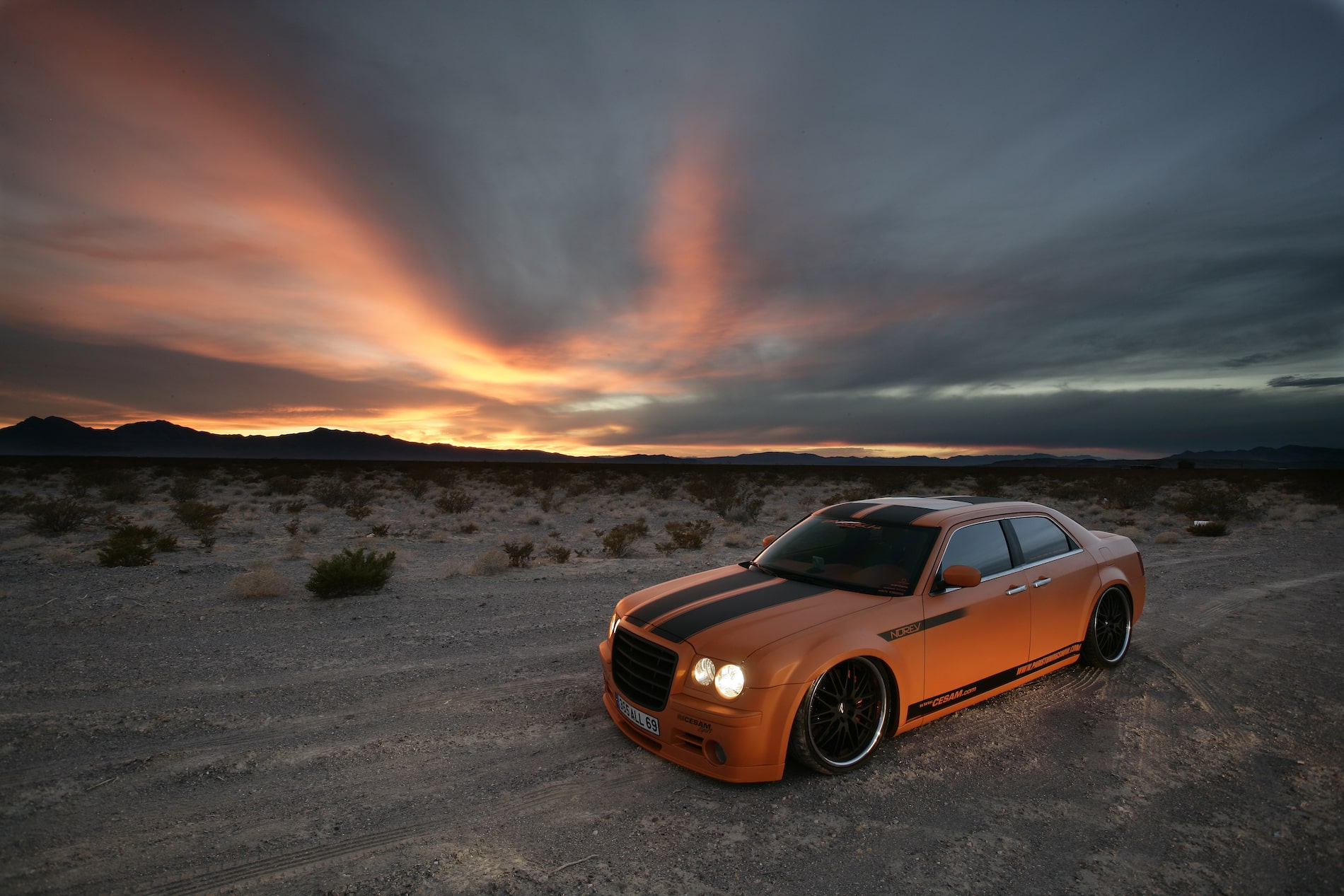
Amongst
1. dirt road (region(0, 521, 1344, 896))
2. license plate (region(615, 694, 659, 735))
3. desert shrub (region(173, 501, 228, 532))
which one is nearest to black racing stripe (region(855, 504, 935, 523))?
dirt road (region(0, 521, 1344, 896))

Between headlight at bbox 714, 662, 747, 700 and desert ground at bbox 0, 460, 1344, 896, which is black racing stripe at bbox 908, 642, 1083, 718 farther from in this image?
headlight at bbox 714, 662, 747, 700

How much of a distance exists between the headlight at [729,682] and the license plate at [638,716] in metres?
0.51

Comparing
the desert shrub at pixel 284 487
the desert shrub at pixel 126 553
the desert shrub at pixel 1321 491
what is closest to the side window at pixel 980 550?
the desert shrub at pixel 126 553

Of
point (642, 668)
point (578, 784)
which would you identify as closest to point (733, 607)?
point (642, 668)

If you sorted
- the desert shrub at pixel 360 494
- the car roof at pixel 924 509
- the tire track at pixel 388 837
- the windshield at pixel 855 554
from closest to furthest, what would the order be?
the tire track at pixel 388 837 → the windshield at pixel 855 554 → the car roof at pixel 924 509 → the desert shrub at pixel 360 494

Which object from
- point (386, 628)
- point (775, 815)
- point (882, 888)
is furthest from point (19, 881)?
point (386, 628)

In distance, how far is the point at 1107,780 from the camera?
144 inches

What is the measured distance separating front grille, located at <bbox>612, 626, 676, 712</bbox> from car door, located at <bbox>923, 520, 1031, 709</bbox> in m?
1.73

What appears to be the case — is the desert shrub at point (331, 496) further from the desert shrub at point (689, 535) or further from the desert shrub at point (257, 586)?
the desert shrub at point (257, 586)

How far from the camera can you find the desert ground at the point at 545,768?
2914 millimetres

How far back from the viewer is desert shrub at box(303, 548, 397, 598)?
873cm

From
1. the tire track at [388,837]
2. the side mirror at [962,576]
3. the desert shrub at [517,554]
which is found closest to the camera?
Result: the tire track at [388,837]

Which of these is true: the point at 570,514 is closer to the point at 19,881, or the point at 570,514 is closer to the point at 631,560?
the point at 631,560

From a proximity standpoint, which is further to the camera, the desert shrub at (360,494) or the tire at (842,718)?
the desert shrub at (360,494)
